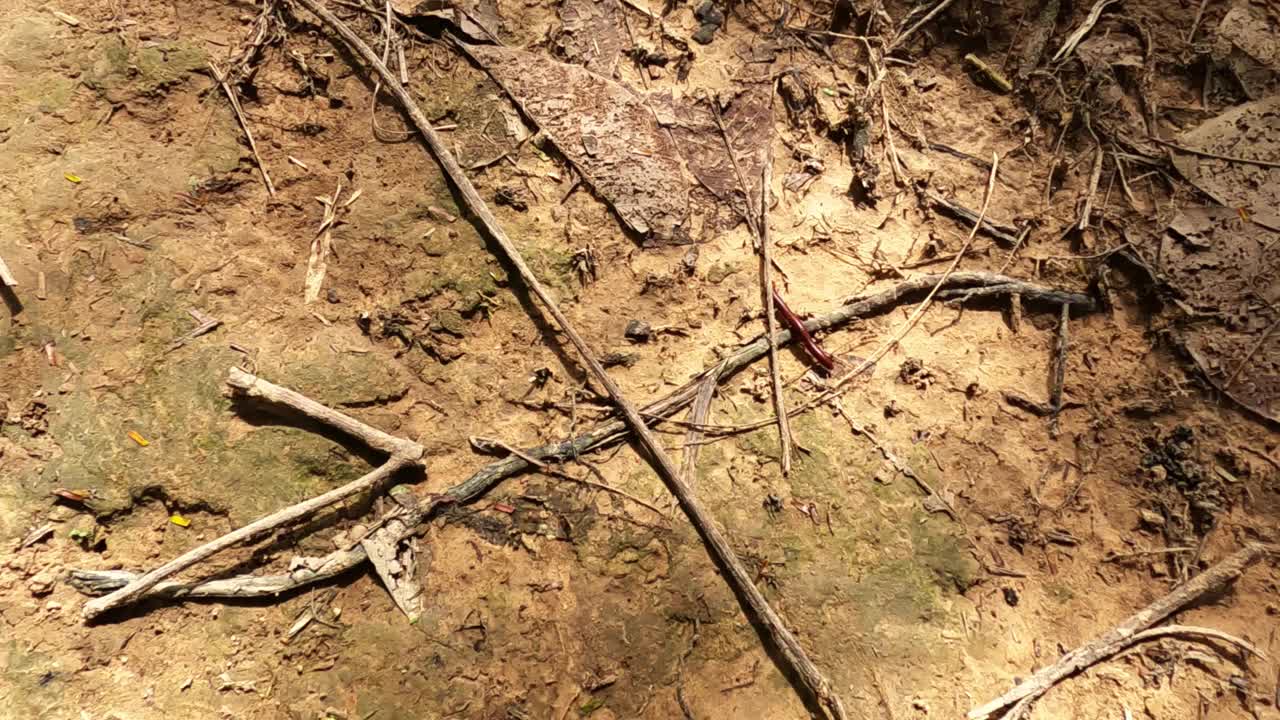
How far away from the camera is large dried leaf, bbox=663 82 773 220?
11.1 ft

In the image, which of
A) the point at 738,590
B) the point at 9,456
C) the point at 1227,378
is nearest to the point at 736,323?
the point at 738,590

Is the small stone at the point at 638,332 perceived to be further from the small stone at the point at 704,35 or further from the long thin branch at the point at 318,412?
the small stone at the point at 704,35

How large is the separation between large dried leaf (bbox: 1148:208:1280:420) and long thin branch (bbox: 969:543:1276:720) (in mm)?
719

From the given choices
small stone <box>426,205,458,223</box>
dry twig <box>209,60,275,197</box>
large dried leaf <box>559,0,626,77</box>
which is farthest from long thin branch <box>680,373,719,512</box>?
dry twig <box>209,60,275,197</box>

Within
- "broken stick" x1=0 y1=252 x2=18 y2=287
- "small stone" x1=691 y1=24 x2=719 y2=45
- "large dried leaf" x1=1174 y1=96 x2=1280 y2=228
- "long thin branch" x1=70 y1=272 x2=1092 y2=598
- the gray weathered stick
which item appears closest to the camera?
the gray weathered stick

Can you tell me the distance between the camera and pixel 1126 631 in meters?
2.71

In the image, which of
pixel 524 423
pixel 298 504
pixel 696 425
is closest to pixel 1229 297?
pixel 696 425

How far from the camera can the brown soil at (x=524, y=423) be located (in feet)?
8.24

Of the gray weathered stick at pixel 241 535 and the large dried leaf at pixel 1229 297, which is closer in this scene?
the gray weathered stick at pixel 241 535

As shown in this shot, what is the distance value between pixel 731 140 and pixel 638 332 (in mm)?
1199

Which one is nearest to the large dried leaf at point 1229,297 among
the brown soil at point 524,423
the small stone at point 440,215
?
the brown soil at point 524,423

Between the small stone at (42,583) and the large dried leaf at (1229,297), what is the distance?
15.8 feet

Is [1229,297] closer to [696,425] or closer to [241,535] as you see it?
[696,425]

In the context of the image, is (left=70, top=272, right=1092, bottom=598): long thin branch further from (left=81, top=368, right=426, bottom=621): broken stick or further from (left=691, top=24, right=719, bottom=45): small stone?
(left=691, top=24, right=719, bottom=45): small stone
